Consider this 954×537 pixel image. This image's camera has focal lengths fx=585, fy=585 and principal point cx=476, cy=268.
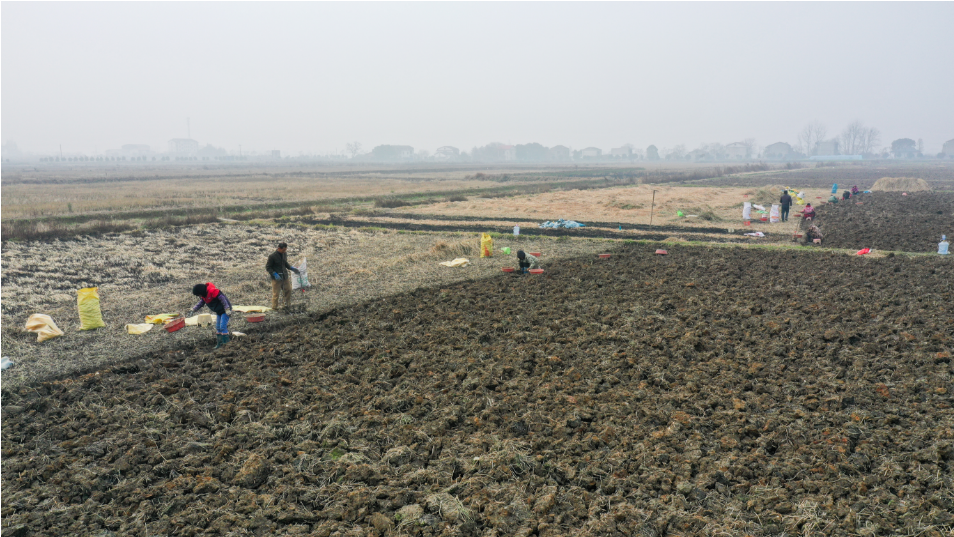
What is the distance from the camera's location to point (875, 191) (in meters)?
42.5

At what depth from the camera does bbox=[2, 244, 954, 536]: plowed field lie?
501 centimetres

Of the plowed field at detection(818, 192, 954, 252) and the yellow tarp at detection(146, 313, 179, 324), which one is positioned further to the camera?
the plowed field at detection(818, 192, 954, 252)

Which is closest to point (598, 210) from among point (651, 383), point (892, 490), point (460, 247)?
point (460, 247)

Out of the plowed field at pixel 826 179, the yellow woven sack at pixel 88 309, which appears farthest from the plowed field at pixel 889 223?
the plowed field at pixel 826 179

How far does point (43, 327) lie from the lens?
9.94 metres

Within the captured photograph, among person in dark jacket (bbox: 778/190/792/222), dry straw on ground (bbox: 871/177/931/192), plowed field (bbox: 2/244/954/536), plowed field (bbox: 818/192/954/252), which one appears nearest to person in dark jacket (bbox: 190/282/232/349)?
plowed field (bbox: 2/244/954/536)

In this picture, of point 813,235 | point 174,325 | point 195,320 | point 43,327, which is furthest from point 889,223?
point 43,327

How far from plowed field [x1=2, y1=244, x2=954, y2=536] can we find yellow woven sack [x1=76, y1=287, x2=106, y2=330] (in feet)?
7.89

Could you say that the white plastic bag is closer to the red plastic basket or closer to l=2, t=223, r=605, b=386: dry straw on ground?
l=2, t=223, r=605, b=386: dry straw on ground

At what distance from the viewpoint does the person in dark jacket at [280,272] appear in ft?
35.4

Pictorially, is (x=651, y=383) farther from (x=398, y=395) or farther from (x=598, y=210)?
(x=598, y=210)

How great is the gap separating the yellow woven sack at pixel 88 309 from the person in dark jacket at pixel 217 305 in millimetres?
2482

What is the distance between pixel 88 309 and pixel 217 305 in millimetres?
3024

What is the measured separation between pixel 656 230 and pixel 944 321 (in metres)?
14.1
